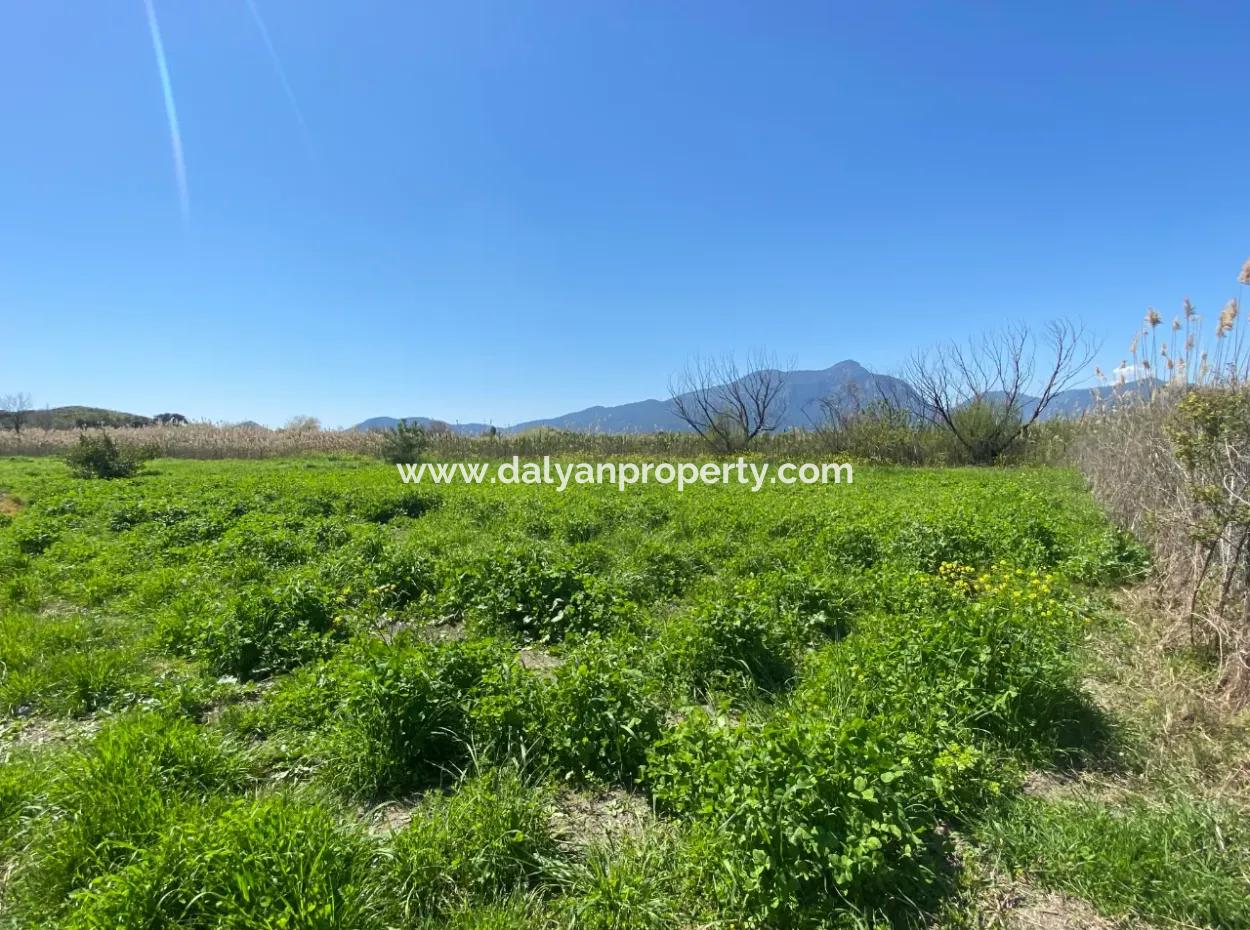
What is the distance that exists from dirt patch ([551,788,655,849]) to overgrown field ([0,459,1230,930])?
0.02 m

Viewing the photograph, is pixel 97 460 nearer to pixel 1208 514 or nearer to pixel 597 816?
pixel 597 816

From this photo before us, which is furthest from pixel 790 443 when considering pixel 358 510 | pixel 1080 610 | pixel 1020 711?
pixel 1020 711

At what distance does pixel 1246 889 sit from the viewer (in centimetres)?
227

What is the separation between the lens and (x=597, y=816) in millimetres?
2939

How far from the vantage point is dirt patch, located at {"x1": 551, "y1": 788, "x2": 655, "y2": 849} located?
9.06 ft

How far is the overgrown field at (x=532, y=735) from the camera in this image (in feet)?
7.40

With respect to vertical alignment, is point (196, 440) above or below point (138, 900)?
above

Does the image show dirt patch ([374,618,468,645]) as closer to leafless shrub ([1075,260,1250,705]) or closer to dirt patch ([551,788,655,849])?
dirt patch ([551,788,655,849])

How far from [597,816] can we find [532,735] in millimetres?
599

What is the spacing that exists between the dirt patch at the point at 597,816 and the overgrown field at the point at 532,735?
2 centimetres

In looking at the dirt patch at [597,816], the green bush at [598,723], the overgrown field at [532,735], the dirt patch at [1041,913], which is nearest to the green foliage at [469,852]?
the overgrown field at [532,735]

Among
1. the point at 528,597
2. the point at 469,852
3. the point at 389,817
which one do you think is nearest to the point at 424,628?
the point at 528,597

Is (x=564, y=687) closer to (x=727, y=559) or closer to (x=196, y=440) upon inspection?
(x=727, y=559)

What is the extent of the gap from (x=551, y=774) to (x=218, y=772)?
176cm
